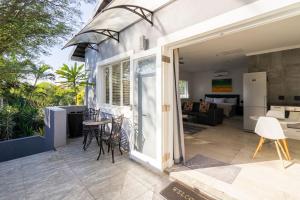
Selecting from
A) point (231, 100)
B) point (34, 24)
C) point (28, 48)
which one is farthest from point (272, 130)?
point (231, 100)

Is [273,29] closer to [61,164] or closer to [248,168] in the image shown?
[248,168]

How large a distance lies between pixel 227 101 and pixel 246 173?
7446mm

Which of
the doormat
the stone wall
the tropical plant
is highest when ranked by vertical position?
the stone wall

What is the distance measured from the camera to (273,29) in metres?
3.40

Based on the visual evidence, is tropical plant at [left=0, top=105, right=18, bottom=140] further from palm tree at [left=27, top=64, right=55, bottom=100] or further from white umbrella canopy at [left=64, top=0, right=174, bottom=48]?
white umbrella canopy at [left=64, top=0, right=174, bottom=48]

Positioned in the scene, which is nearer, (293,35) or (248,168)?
(248,168)

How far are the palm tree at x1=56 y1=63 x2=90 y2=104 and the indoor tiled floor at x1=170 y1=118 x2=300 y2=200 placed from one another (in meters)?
4.15

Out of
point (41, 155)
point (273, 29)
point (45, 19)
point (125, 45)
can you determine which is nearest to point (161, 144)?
point (125, 45)

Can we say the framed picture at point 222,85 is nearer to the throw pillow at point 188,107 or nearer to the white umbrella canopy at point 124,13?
the throw pillow at point 188,107

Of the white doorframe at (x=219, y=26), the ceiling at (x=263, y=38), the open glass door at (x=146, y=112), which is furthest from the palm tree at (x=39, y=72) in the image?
the ceiling at (x=263, y=38)

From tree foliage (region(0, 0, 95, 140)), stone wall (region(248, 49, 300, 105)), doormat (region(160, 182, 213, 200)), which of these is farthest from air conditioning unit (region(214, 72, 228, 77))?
doormat (region(160, 182, 213, 200))

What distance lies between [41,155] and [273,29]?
6.07 meters

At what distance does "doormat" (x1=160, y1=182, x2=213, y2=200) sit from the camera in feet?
7.05

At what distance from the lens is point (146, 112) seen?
3193mm
